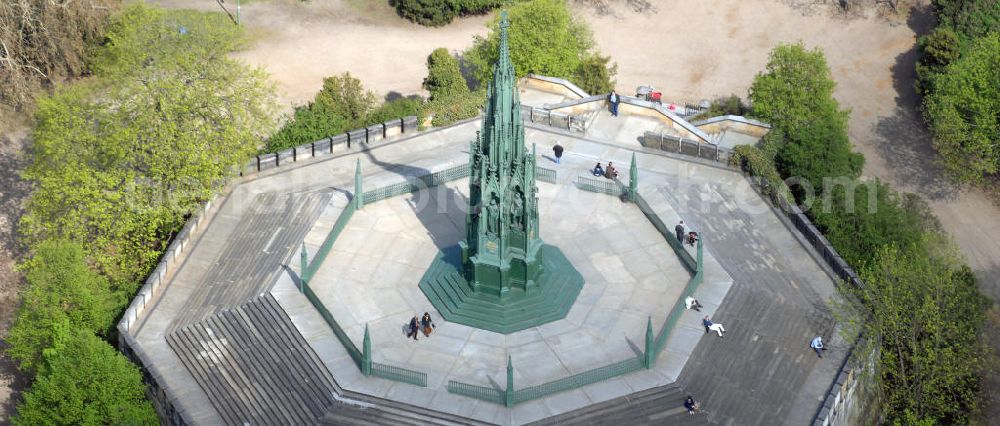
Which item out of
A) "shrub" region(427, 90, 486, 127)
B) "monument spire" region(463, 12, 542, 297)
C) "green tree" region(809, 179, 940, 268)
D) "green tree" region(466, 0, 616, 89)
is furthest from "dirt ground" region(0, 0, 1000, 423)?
"monument spire" region(463, 12, 542, 297)

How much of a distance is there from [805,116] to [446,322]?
33411mm

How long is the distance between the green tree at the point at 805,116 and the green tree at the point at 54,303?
43462mm

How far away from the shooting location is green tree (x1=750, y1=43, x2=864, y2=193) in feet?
296

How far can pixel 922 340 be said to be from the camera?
75.3 meters

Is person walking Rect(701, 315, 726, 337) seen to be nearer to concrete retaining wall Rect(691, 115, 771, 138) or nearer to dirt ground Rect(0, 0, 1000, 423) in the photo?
concrete retaining wall Rect(691, 115, 771, 138)

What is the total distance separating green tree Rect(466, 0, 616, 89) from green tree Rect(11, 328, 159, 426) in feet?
135

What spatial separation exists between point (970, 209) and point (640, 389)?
36.9 m

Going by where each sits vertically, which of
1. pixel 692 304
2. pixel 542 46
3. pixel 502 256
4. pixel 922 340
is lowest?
pixel 502 256

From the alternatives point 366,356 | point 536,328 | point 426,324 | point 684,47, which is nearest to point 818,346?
point 536,328

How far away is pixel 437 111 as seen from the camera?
9638 centimetres

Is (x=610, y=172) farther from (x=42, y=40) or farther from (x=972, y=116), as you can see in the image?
(x=42, y=40)

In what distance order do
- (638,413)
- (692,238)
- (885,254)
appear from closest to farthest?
(638,413), (885,254), (692,238)

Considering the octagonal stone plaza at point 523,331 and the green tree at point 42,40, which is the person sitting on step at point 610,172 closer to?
the octagonal stone plaza at point 523,331

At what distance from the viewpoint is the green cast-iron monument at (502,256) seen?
71188mm
